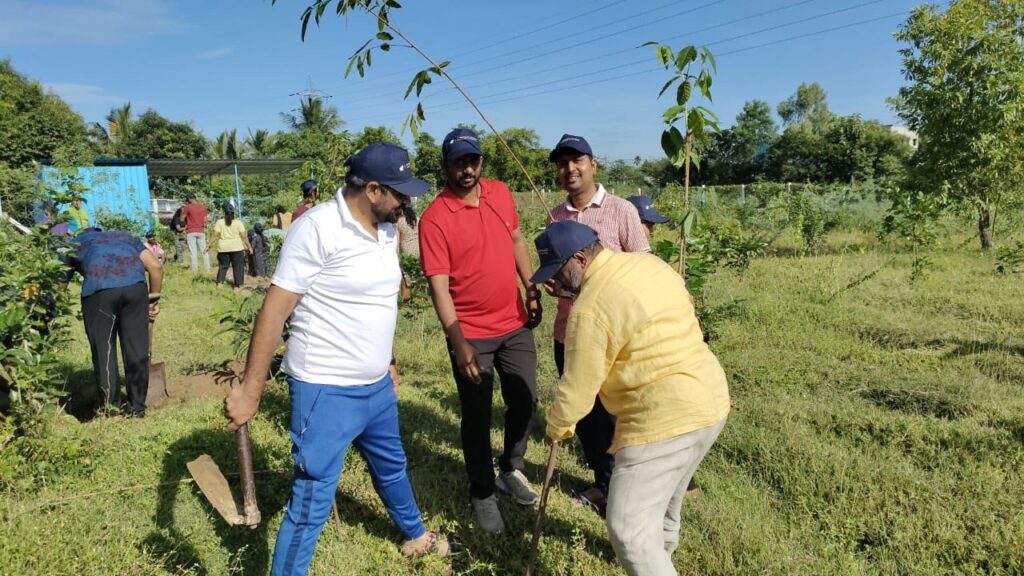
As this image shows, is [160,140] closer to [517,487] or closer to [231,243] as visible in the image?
A: [231,243]

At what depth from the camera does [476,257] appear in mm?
3068

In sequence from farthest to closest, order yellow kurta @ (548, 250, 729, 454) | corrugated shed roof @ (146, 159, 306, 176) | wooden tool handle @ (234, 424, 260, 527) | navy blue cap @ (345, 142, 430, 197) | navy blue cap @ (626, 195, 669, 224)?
corrugated shed roof @ (146, 159, 306, 176)
navy blue cap @ (626, 195, 669, 224)
wooden tool handle @ (234, 424, 260, 527)
navy blue cap @ (345, 142, 430, 197)
yellow kurta @ (548, 250, 729, 454)

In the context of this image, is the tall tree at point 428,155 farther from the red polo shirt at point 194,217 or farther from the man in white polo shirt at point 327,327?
the man in white polo shirt at point 327,327

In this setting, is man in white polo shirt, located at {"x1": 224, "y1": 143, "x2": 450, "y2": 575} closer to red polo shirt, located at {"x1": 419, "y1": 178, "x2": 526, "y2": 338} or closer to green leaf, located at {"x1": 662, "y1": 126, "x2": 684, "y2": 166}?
red polo shirt, located at {"x1": 419, "y1": 178, "x2": 526, "y2": 338}

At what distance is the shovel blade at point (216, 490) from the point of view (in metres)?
2.46

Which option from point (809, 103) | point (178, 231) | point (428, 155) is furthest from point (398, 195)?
point (809, 103)

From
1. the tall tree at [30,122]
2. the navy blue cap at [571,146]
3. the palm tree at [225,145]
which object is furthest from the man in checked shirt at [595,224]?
the palm tree at [225,145]

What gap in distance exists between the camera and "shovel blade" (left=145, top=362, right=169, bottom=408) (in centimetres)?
552

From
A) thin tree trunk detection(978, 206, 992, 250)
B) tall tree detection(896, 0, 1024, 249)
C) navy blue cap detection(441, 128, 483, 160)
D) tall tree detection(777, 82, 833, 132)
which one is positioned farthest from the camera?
tall tree detection(777, 82, 833, 132)

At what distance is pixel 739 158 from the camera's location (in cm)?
4581

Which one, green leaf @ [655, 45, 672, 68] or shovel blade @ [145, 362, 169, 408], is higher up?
green leaf @ [655, 45, 672, 68]

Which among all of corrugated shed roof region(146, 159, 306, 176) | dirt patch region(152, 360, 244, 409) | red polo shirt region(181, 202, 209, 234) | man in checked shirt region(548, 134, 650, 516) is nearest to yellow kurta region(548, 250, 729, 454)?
man in checked shirt region(548, 134, 650, 516)

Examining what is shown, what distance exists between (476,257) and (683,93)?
119 centimetres

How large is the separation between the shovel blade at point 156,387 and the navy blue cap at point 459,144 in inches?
161
